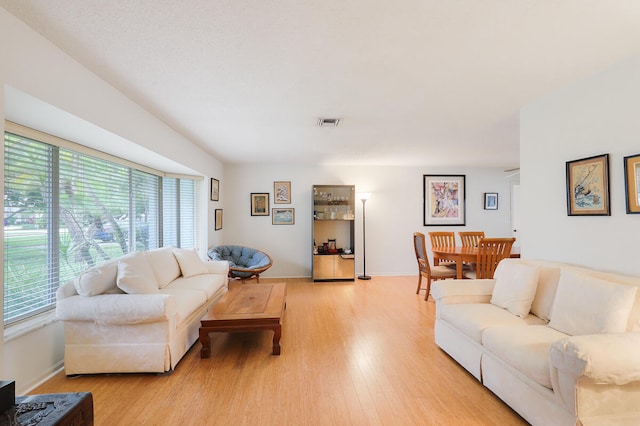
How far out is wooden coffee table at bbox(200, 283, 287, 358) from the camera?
267 centimetres

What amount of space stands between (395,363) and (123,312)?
7.38ft

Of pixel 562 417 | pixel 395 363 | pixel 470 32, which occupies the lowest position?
pixel 395 363

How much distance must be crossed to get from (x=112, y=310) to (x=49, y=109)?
1474mm

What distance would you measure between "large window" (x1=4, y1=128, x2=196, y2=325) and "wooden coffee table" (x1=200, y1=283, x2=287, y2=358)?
1321 mm

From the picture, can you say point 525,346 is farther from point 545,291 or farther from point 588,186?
point 588,186

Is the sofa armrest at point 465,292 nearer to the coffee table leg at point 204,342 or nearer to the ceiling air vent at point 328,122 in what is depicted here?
the ceiling air vent at point 328,122

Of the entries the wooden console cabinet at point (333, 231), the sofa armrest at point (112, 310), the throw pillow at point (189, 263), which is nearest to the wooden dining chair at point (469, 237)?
the wooden console cabinet at point (333, 231)

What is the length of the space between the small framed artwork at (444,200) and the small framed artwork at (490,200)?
49 centimetres

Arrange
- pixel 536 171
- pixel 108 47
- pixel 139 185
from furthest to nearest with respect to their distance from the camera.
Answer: pixel 139 185 < pixel 536 171 < pixel 108 47

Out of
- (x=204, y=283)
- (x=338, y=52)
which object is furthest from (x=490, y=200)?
(x=204, y=283)

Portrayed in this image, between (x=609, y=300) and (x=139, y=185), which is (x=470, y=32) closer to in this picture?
(x=609, y=300)

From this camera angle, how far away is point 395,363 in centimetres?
257

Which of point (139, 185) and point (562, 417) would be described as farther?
point (139, 185)

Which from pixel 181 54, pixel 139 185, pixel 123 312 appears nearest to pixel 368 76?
pixel 181 54
